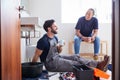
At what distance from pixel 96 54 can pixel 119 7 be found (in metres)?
2.89

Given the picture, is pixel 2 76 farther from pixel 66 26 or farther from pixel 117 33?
pixel 66 26

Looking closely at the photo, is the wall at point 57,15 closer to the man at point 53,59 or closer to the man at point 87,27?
the man at point 87,27

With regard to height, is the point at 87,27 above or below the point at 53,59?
above

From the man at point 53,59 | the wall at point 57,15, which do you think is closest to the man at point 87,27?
the wall at point 57,15

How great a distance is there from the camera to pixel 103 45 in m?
4.10

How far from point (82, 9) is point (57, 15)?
596mm

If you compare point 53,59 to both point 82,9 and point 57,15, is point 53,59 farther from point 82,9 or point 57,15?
point 82,9

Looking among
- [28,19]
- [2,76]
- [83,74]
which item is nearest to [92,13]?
[28,19]

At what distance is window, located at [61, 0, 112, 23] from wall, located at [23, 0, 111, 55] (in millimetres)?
124

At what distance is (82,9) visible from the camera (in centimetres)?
430

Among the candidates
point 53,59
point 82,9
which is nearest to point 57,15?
point 82,9

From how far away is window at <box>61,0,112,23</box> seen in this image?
167 inches

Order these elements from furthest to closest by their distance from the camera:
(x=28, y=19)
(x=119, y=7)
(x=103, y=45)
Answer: (x=103, y=45) < (x=28, y=19) < (x=119, y=7)

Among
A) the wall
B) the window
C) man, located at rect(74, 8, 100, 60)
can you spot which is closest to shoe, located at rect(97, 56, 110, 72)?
man, located at rect(74, 8, 100, 60)
